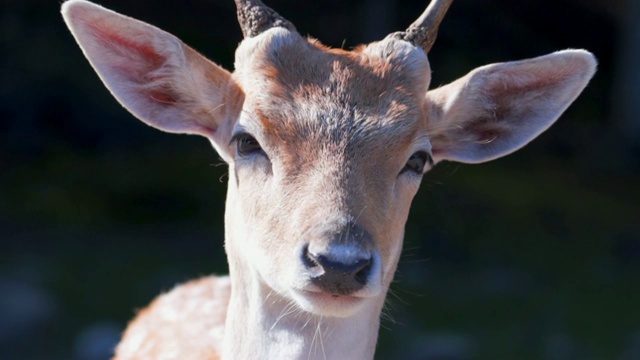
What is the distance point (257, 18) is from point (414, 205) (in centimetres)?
835

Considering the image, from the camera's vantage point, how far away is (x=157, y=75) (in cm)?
470

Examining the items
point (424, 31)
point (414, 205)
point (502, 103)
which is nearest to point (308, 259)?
point (424, 31)

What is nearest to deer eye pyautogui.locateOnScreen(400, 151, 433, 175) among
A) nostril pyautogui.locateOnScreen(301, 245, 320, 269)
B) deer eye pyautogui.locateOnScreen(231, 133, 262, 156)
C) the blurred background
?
deer eye pyautogui.locateOnScreen(231, 133, 262, 156)

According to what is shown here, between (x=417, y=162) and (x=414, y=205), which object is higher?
(x=417, y=162)

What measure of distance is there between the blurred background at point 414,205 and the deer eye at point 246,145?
9.63 feet

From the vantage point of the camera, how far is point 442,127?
191 inches

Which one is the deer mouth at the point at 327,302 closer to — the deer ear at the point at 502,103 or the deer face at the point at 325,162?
the deer face at the point at 325,162

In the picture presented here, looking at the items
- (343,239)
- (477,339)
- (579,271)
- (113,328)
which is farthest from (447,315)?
(343,239)

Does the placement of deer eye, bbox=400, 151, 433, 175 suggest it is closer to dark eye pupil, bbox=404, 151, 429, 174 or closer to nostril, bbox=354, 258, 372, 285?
dark eye pupil, bbox=404, 151, 429, 174

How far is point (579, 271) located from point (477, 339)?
207 cm

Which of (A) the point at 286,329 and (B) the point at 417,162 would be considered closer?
(A) the point at 286,329

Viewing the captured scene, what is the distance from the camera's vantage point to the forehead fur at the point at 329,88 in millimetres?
4242

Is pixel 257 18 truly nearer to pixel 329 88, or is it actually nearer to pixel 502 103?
pixel 329 88

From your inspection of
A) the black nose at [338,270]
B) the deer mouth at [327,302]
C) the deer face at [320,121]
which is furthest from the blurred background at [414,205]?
the black nose at [338,270]
